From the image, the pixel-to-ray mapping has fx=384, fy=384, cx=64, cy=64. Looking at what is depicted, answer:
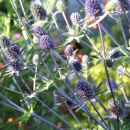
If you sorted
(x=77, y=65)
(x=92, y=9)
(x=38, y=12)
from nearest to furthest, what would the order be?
(x=92, y=9)
(x=38, y=12)
(x=77, y=65)

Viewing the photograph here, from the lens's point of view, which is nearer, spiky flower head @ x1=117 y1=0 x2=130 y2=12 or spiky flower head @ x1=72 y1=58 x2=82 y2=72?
spiky flower head @ x1=117 y1=0 x2=130 y2=12

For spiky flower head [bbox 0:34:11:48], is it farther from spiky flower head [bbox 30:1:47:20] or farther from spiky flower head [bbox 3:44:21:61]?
spiky flower head [bbox 30:1:47:20]

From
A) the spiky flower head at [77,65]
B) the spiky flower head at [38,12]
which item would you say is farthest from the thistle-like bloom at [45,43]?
the spiky flower head at [77,65]

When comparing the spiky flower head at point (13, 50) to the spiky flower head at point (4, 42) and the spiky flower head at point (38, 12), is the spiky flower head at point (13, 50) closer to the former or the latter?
the spiky flower head at point (4, 42)

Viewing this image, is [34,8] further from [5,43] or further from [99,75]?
[99,75]

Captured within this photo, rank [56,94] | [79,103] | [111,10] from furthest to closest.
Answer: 1. [56,94]
2. [79,103]
3. [111,10]

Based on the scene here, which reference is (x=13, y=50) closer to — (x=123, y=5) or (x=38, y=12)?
(x=38, y=12)

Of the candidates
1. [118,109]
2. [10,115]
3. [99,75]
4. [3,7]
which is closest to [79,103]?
[118,109]

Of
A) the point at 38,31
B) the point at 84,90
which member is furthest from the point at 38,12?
the point at 84,90

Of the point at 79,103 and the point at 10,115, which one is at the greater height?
the point at 79,103

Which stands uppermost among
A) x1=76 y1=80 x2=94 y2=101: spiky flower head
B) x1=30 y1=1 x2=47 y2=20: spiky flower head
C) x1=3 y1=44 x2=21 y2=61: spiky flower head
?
x1=30 y1=1 x2=47 y2=20: spiky flower head

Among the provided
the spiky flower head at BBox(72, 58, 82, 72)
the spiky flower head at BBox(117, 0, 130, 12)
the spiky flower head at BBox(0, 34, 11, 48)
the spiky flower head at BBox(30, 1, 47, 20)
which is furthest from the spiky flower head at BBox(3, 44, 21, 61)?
the spiky flower head at BBox(117, 0, 130, 12)
